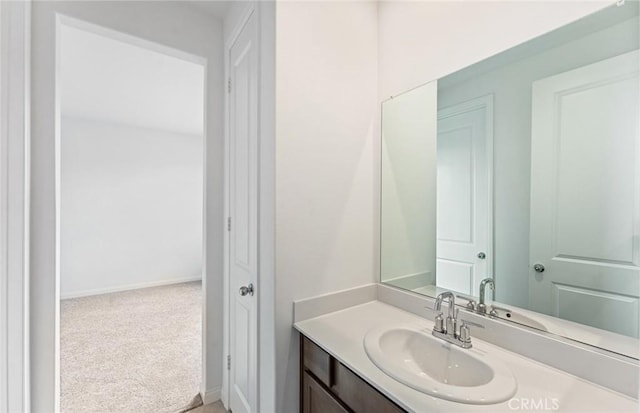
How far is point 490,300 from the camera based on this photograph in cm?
114

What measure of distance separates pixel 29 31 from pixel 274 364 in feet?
6.27

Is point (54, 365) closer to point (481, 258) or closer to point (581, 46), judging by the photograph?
point (481, 258)

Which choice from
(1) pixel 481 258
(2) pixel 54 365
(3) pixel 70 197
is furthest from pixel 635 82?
(3) pixel 70 197

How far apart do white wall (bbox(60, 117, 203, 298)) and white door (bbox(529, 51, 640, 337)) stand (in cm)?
497

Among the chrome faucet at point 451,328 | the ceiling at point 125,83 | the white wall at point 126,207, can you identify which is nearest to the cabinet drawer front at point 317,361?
the chrome faucet at point 451,328

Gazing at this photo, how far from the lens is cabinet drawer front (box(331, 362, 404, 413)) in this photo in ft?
2.77

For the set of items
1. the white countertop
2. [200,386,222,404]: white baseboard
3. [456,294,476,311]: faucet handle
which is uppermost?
[456,294,476,311]: faucet handle

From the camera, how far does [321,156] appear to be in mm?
1366

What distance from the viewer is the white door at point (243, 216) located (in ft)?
4.76

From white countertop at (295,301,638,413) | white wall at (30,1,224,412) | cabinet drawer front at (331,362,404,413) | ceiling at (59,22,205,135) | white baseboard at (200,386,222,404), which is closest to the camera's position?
white countertop at (295,301,638,413)

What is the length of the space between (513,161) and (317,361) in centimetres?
111

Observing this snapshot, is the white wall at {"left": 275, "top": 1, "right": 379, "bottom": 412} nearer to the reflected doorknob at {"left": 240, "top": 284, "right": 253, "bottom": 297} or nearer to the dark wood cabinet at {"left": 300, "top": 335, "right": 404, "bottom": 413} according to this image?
the dark wood cabinet at {"left": 300, "top": 335, "right": 404, "bottom": 413}

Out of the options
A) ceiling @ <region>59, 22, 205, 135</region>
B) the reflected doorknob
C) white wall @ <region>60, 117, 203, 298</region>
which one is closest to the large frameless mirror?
the reflected doorknob

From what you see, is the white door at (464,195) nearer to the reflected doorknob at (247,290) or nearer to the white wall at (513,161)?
the white wall at (513,161)
